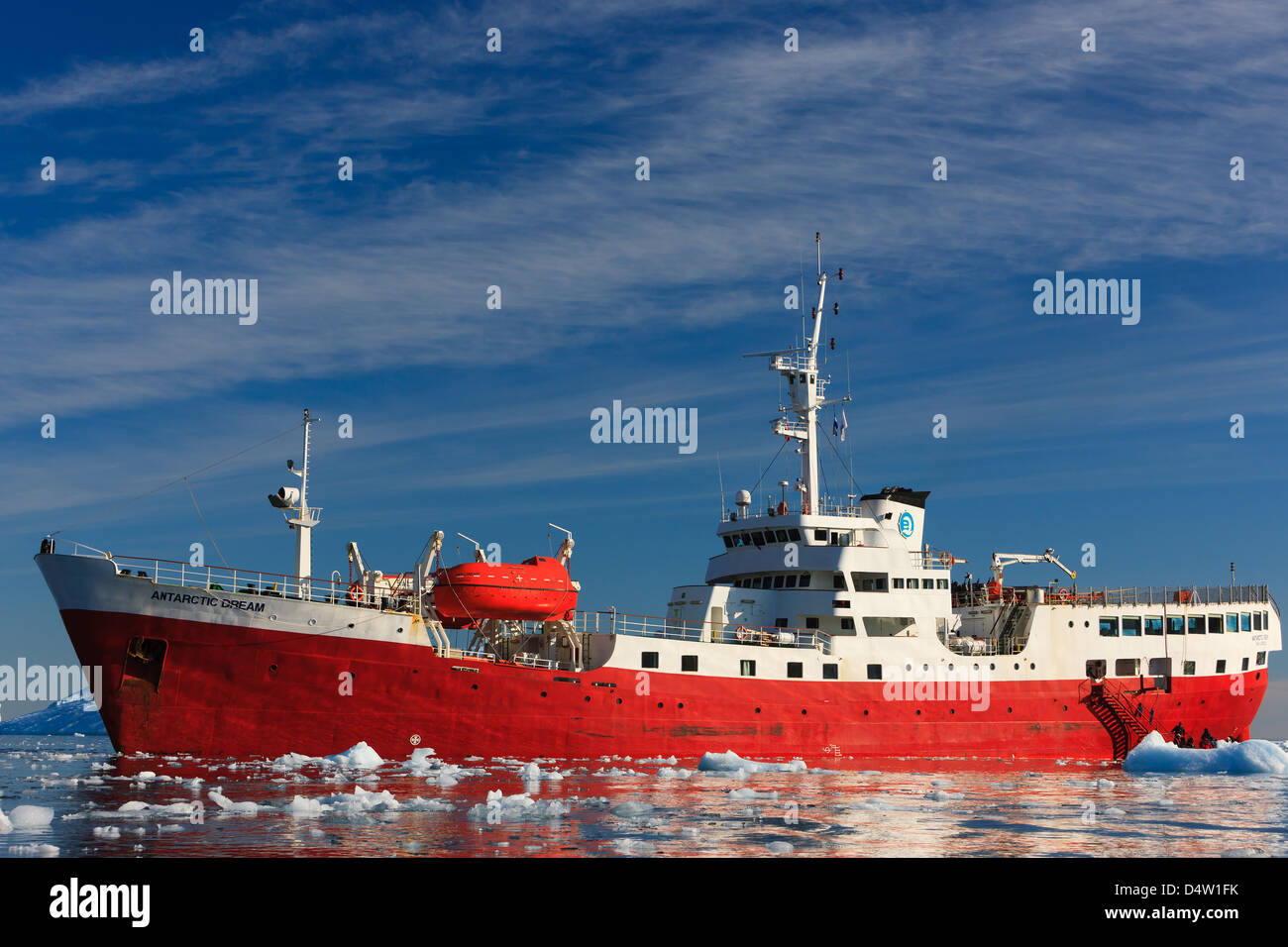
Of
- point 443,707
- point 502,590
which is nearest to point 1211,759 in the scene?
point 502,590

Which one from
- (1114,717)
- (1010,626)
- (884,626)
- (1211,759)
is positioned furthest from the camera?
(1010,626)

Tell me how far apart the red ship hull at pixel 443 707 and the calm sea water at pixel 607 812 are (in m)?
0.94

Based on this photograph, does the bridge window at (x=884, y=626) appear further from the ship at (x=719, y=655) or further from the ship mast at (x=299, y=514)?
the ship mast at (x=299, y=514)

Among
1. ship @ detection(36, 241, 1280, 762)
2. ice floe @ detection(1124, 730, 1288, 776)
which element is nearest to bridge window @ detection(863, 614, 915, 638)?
ship @ detection(36, 241, 1280, 762)

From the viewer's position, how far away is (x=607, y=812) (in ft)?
73.0

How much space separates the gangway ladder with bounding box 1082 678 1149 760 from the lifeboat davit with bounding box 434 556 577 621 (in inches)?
875

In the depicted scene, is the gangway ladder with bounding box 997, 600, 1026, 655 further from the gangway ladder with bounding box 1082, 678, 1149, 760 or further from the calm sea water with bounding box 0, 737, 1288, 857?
the calm sea water with bounding box 0, 737, 1288, 857

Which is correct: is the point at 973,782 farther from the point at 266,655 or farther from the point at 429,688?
the point at 266,655

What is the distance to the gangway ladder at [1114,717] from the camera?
42844 millimetres

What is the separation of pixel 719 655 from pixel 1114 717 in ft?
57.0

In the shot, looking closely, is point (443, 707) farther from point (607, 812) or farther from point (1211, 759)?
point (1211, 759)

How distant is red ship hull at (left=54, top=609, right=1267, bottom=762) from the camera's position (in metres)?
31.1

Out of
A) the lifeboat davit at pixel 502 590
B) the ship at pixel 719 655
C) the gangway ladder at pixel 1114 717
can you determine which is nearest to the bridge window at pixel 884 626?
the ship at pixel 719 655
